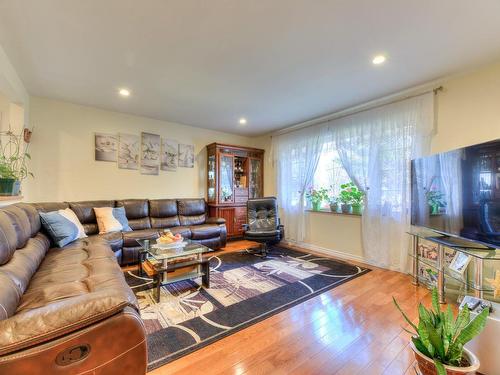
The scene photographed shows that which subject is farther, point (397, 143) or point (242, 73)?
point (397, 143)

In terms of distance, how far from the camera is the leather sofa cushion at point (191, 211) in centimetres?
434

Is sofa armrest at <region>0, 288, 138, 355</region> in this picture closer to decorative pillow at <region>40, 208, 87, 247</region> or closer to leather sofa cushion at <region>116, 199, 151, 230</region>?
decorative pillow at <region>40, 208, 87, 247</region>

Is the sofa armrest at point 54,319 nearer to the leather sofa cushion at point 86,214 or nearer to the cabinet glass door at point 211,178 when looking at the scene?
the leather sofa cushion at point 86,214

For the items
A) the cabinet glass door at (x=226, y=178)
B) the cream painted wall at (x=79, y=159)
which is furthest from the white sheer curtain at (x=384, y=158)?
the cream painted wall at (x=79, y=159)

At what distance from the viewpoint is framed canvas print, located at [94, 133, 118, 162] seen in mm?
3770

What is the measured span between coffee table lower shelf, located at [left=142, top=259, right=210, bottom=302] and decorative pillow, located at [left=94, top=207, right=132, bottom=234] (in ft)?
3.22

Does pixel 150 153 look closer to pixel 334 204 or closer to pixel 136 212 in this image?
pixel 136 212

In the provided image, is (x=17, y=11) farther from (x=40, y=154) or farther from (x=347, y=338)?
(x=347, y=338)

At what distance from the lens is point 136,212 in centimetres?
388

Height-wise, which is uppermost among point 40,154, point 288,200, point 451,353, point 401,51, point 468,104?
point 401,51

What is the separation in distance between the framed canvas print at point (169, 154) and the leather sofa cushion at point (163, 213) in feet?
2.22

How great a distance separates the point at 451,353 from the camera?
1.14 metres

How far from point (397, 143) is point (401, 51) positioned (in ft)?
4.17

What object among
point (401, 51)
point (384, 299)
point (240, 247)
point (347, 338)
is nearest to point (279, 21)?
point (401, 51)
